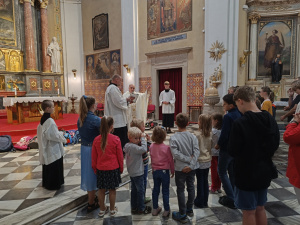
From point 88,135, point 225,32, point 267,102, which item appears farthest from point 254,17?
point 88,135

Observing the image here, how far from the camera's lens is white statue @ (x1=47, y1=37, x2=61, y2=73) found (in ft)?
39.4

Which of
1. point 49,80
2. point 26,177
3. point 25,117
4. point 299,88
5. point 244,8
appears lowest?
point 26,177

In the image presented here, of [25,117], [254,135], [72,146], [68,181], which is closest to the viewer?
[254,135]

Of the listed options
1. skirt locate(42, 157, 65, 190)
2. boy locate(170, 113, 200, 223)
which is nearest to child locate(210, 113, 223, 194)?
boy locate(170, 113, 200, 223)

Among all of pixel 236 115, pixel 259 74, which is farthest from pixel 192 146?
pixel 259 74

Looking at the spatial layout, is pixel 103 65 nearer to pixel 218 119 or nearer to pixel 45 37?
pixel 45 37

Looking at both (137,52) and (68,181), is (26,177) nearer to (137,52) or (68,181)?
(68,181)

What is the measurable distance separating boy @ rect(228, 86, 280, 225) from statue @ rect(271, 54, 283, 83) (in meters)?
8.70

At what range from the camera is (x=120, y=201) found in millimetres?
2830

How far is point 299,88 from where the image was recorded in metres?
3.20

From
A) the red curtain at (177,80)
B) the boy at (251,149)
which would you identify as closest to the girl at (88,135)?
the boy at (251,149)

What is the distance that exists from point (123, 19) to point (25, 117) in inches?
276

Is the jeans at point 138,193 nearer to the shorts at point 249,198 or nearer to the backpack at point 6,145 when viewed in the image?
Result: the shorts at point 249,198

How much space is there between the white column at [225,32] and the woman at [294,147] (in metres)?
7.12
